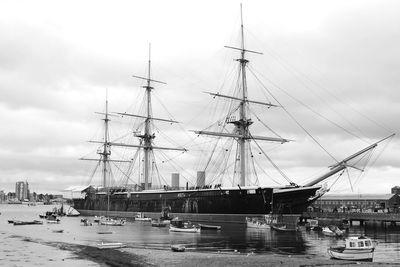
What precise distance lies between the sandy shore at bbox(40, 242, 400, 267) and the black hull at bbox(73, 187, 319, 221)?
35.5m

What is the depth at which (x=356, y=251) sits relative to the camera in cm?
3491

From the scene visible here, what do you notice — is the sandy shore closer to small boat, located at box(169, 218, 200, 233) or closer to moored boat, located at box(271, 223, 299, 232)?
small boat, located at box(169, 218, 200, 233)

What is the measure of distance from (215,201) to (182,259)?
48.4 m

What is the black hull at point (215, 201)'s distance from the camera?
7319 centimetres

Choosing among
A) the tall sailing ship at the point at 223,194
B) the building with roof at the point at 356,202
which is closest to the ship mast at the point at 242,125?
the tall sailing ship at the point at 223,194

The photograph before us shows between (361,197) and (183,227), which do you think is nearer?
(183,227)

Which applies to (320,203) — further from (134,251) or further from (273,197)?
(134,251)

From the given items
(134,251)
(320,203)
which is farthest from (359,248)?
(320,203)

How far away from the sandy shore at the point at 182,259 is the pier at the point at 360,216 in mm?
44662

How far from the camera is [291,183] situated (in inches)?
2992

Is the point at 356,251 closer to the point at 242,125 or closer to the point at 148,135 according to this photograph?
the point at 242,125

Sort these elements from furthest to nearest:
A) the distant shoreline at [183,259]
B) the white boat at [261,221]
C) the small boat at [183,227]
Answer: the white boat at [261,221] < the small boat at [183,227] < the distant shoreline at [183,259]

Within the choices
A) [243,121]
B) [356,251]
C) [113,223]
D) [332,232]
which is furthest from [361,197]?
[356,251]

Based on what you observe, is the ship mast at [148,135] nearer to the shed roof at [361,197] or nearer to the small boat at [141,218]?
the small boat at [141,218]
